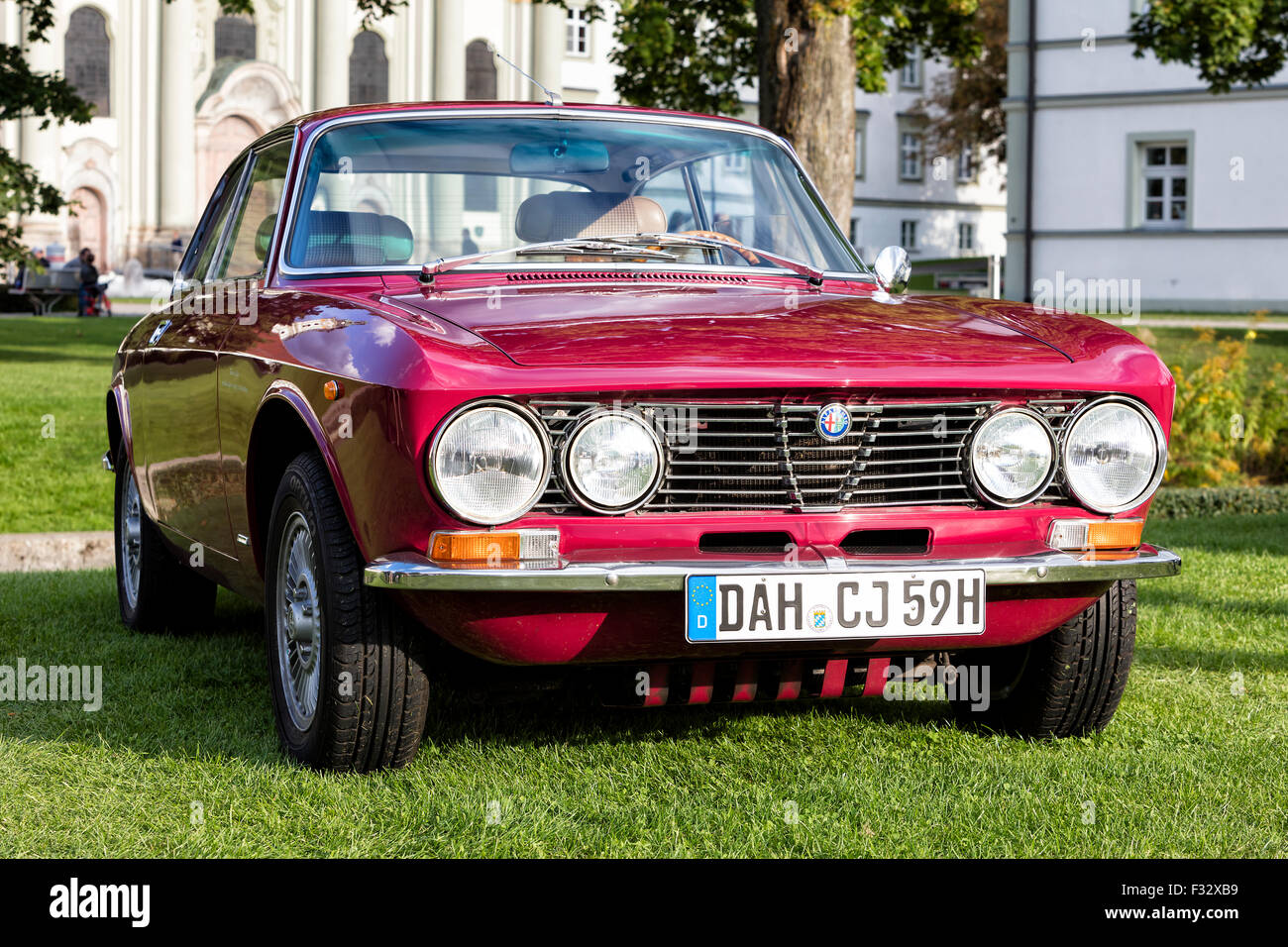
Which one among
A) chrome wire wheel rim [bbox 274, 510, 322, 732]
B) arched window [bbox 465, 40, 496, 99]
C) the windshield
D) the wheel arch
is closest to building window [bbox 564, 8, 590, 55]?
arched window [bbox 465, 40, 496, 99]

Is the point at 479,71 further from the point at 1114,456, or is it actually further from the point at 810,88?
the point at 1114,456

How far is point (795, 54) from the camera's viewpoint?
12.4 metres

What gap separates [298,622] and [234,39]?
4825cm

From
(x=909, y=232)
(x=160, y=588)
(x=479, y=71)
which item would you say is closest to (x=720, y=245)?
(x=160, y=588)

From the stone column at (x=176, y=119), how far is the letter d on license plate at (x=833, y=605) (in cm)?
4668

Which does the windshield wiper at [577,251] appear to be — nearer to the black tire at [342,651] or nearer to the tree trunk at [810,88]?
the black tire at [342,651]

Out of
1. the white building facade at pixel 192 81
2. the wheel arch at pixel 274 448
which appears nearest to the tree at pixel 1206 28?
the wheel arch at pixel 274 448

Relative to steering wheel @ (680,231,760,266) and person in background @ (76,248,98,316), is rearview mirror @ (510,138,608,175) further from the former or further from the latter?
person in background @ (76,248,98,316)

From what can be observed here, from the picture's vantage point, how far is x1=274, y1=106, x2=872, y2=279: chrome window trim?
4715mm

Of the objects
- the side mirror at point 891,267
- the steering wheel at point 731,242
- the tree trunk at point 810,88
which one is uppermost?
the tree trunk at point 810,88

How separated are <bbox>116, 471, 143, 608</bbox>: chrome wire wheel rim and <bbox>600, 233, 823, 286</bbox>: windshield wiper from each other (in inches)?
96.8

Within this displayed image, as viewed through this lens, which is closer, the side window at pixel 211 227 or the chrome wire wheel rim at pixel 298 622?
the chrome wire wheel rim at pixel 298 622

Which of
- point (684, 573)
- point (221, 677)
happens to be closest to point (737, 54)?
point (221, 677)

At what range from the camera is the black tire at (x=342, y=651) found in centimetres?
382
